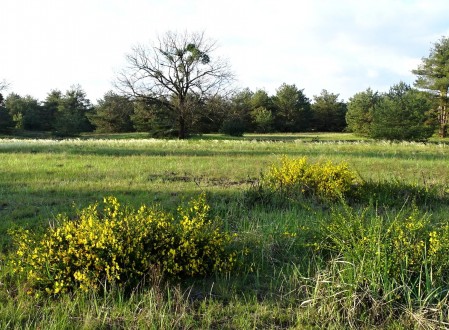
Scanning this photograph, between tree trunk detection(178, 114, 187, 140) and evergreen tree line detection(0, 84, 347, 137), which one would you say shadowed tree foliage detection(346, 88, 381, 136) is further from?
tree trunk detection(178, 114, 187, 140)

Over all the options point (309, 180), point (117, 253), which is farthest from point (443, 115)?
point (117, 253)

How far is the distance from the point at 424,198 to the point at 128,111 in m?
27.4

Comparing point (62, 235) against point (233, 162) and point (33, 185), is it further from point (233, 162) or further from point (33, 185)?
point (233, 162)

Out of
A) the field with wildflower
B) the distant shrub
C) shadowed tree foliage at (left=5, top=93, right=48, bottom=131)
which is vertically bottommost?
the field with wildflower

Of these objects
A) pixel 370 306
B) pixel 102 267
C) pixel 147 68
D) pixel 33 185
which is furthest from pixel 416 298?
pixel 147 68

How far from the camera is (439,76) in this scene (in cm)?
4459

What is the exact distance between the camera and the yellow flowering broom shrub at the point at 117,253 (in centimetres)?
296

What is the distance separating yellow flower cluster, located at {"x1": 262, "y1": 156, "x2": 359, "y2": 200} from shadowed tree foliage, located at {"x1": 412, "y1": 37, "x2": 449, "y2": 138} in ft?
143

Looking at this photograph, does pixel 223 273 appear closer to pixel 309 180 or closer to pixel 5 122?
pixel 309 180

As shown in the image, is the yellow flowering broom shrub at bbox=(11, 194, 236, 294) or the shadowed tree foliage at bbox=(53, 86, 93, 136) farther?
the shadowed tree foliage at bbox=(53, 86, 93, 136)

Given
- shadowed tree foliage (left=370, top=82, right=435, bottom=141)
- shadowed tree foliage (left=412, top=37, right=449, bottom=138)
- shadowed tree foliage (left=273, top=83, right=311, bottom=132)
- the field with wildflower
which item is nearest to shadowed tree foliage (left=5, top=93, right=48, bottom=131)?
shadowed tree foliage (left=273, top=83, right=311, bottom=132)

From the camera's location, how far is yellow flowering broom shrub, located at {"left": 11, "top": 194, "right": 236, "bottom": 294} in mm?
2961

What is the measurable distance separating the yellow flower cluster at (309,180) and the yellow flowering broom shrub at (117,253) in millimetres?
2904

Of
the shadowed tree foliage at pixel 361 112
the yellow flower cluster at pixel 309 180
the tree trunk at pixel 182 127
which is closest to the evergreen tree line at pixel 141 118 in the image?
the shadowed tree foliage at pixel 361 112
